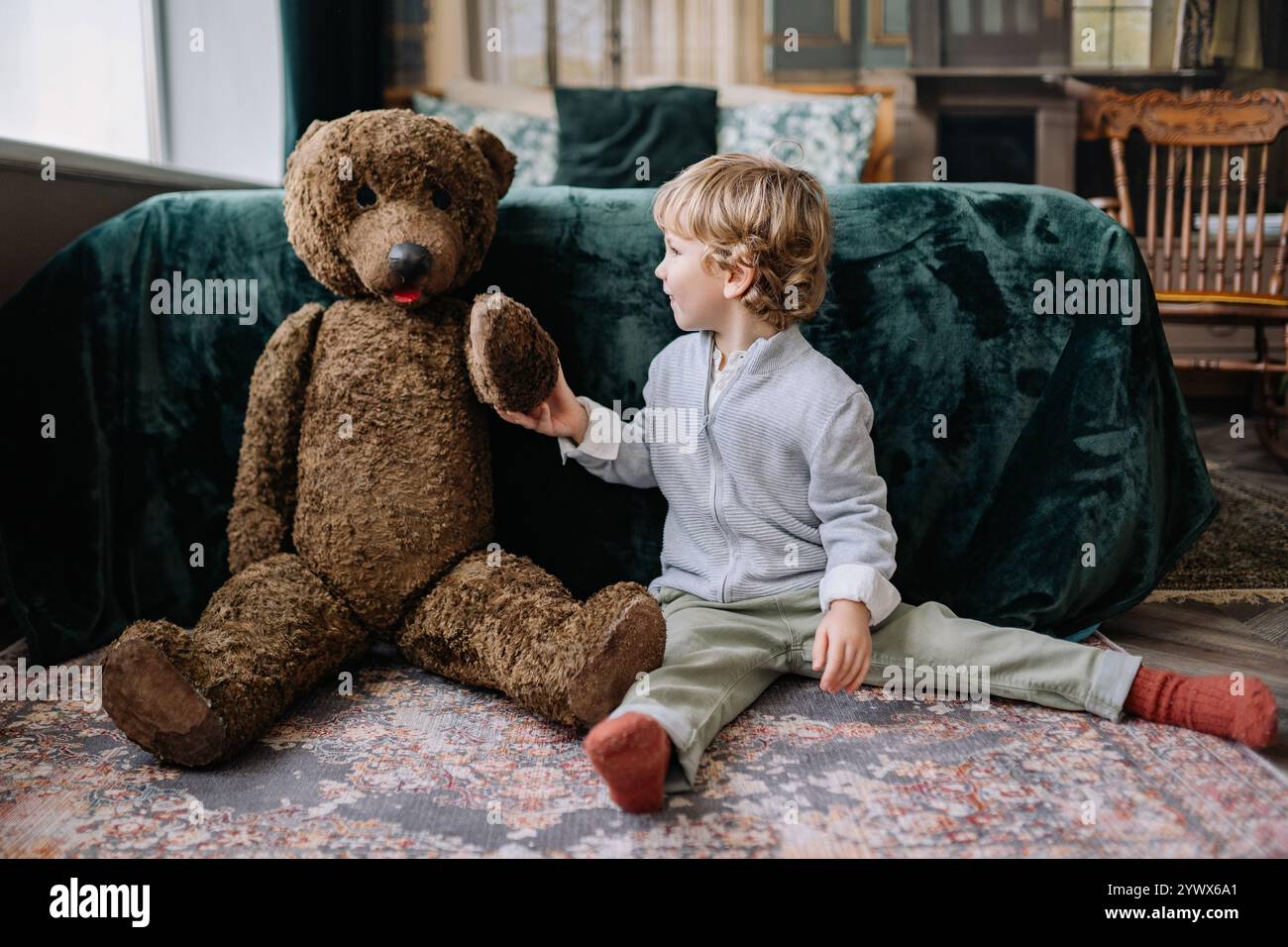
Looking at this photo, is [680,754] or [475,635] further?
[475,635]

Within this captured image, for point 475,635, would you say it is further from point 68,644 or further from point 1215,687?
point 1215,687

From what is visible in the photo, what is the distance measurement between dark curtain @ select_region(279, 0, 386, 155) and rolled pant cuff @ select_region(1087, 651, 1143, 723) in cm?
202

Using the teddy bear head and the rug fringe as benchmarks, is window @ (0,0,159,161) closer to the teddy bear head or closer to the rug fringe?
the teddy bear head

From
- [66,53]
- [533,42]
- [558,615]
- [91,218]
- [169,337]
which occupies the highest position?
[533,42]

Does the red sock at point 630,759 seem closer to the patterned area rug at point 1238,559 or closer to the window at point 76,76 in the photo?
the patterned area rug at point 1238,559

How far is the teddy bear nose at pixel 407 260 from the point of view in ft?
3.93

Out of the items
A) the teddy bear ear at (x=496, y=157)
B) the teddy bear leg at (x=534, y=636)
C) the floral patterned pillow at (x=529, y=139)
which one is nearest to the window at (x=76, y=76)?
the floral patterned pillow at (x=529, y=139)

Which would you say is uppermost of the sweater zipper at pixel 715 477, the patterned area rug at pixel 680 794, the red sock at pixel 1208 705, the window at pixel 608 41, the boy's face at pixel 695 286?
the window at pixel 608 41

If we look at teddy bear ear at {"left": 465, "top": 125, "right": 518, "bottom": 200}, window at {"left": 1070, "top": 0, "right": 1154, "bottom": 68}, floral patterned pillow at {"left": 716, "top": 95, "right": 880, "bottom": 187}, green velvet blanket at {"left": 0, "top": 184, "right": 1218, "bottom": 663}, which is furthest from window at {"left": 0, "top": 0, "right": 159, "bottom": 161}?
window at {"left": 1070, "top": 0, "right": 1154, "bottom": 68}

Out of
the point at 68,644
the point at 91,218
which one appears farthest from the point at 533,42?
the point at 68,644

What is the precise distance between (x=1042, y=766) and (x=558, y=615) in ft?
1.75

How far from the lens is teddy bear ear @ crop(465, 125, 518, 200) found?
134cm

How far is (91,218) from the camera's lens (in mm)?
1789

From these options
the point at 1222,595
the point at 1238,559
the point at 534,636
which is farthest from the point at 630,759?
the point at 1238,559
